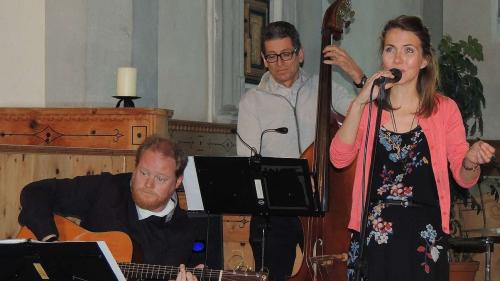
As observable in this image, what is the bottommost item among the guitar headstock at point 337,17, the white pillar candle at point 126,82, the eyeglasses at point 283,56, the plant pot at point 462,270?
the plant pot at point 462,270

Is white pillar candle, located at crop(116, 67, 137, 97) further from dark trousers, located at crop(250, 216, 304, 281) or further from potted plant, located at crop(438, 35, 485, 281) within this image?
potted plant, located at crop(438, 35, 485, 281)

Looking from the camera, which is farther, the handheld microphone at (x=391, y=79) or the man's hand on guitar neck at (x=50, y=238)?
the man's hand on guitar neck at (x=50, y=238)

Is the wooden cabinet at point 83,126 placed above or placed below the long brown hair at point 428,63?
below

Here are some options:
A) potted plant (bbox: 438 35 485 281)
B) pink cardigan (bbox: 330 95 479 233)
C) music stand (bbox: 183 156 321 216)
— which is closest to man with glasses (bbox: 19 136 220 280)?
music stand (bbox: 183 156 321 216)

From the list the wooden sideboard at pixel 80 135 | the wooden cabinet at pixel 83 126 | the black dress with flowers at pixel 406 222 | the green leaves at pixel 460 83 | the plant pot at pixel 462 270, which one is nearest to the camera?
the black dress with flowers at pixel 406 222

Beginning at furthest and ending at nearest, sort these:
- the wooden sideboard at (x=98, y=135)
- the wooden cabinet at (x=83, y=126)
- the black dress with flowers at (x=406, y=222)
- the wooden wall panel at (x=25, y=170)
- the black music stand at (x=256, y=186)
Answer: the wooden cabinet at (x=83, y=126) < the wooden sideboard at (x=98, y=135) < the wooden wall panel at (x=25, y=170) < the black music stand at (x=256, y=186) < the black dress with flowers at (x=406, y=222)

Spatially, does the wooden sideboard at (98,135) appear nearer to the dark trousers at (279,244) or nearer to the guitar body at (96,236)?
the dark trousers at (279,244)

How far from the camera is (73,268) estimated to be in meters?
3.16

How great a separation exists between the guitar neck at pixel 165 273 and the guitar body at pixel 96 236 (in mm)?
80

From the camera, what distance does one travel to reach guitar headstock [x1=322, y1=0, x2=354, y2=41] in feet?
14.9

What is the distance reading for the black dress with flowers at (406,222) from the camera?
3316 mm

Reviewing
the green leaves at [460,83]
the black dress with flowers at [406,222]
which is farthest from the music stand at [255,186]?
the green leaves at [460,83]

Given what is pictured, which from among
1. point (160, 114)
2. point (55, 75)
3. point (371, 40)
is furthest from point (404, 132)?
point (371, 40)

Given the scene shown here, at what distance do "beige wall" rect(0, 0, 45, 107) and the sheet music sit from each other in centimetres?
173
